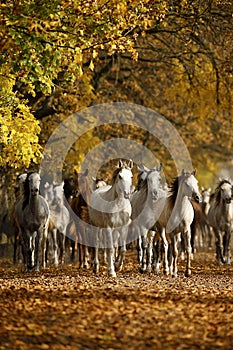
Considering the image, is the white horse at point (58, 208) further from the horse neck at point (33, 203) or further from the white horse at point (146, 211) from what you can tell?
the white horse at point (146, 211)

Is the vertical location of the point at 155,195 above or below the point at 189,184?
below

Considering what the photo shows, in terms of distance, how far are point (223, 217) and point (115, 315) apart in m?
15.2

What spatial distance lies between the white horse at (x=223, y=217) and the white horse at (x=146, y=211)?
401 cm

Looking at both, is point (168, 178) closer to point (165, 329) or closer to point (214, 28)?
point (214, 28)

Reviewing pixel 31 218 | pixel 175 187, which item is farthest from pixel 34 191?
pixel 175 187

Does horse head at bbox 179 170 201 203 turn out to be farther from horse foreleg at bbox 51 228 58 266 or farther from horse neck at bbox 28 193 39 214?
horse foreleg at bbox 51 228 58 266

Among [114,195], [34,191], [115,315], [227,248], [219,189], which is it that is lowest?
[115,315]

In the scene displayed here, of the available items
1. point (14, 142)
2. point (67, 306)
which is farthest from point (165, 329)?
point (14, 142)

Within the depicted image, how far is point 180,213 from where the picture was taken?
20531 millimetres

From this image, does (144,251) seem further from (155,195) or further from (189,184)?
(189,184)

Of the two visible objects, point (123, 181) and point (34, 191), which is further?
point (34, 191)

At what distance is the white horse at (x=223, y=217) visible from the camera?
26.2 metres

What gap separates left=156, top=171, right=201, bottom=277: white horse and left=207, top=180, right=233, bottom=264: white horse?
5.24m

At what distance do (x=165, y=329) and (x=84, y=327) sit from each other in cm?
108
